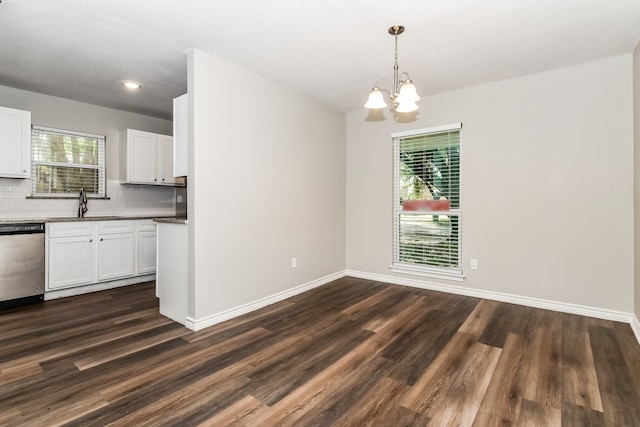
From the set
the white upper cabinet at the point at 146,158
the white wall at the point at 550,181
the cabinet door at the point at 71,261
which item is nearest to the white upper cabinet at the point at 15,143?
the cabinet door at the point at 71,261

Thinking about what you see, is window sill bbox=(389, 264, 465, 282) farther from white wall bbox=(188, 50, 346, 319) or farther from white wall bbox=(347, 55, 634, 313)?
white wall bbox=(188, 50, 346, 319)

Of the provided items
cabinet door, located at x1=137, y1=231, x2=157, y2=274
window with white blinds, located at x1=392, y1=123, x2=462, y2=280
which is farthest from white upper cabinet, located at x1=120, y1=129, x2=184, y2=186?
window with white blinds, located at x1=392, y1=123, x2=462, y2=280

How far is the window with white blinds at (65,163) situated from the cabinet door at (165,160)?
2.44 feet

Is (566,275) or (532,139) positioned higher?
(532,139)

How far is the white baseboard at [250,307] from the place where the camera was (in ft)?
9.37

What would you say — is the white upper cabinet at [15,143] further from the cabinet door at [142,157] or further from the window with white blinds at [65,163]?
the cabinet door at [142,157]

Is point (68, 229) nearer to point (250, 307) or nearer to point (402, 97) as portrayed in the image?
point (250, 307)

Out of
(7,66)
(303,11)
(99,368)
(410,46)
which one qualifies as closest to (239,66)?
(303,11)

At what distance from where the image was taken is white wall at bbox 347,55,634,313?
3.01 metres

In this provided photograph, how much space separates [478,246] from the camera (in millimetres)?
3768

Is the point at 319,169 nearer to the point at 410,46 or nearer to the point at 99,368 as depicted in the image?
the point at 410,46

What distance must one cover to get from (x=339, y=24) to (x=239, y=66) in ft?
4.01

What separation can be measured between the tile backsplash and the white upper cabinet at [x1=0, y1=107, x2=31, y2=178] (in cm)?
29

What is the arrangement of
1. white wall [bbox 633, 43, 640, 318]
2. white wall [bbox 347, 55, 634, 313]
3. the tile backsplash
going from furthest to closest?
the tile backsplash, white wall [bbox 347, 55, 634, 313], white wall [bbox 633, 43, 640, 318]
